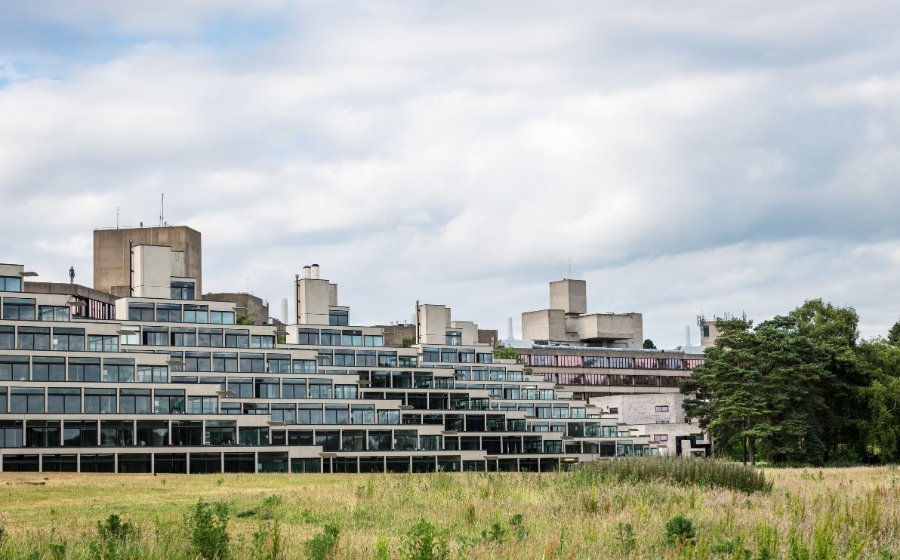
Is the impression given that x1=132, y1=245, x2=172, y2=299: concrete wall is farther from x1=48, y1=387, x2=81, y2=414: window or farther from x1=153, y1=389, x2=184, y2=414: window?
x1=48, y1=387, x2=81, y2=414: window

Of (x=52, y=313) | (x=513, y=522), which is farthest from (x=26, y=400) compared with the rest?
(x=513, y=522)

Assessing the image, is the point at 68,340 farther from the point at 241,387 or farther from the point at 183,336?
the point at 241,387

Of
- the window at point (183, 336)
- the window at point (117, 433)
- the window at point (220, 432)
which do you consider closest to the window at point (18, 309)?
the window at point (117, 433)

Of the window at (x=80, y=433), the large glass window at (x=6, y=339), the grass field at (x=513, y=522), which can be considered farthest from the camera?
the large glass window at (x=6, y=339)

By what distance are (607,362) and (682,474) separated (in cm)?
14525

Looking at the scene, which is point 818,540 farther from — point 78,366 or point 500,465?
point 500,465

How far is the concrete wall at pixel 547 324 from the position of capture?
7303 inches

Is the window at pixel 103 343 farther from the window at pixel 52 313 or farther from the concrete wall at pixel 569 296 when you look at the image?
the concrete wall at pixel 569 296

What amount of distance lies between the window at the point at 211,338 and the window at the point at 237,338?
0.68 meters

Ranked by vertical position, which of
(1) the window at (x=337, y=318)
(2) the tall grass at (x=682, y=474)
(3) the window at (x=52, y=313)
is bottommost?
(2) the tall grass at (x=682, y=474)

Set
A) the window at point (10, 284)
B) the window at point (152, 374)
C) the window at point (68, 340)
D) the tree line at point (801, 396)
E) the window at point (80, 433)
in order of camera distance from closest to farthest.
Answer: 1. the window at point (80, 433)
2. the window at point (68, 340)
3. the window at point (10, 284)
4. the window at point (152, 374)
5. the tree line at point (801, 396)

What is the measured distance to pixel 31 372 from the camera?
82.4 meters

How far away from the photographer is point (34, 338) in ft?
275

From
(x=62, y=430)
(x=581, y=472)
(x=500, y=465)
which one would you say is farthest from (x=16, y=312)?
(x=581, y=472)
